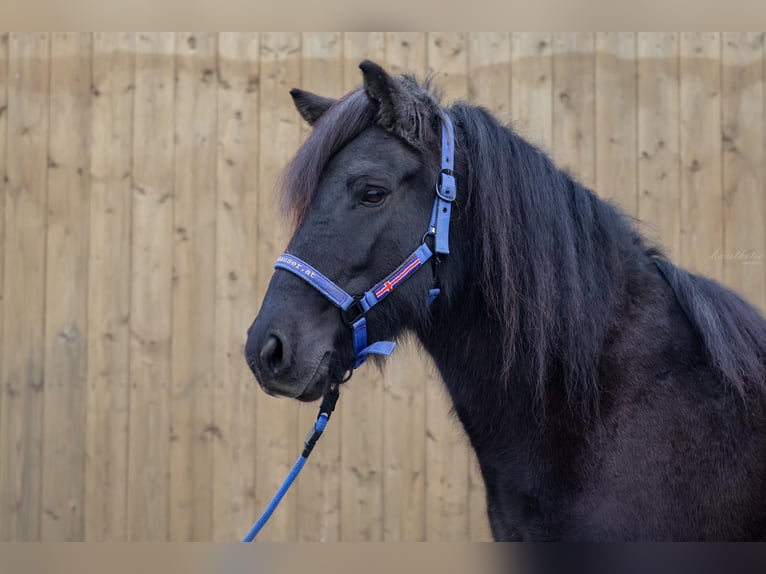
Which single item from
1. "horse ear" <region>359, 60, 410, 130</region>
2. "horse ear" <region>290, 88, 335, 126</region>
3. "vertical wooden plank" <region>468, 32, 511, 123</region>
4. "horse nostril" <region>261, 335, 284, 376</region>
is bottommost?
"horse nostril" <region>261, 335, 284, 376</region>

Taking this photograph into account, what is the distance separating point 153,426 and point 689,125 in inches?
149

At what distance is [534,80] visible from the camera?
4.90 meters

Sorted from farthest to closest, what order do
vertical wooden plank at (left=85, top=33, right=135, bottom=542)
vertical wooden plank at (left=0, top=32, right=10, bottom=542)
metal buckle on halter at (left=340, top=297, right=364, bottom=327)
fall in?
vertical wooden plank at (left=0, top=32, right=10, bottom=542) → vertical wooden plank at (left=85, top=33, right=135, bottom=542) → metal buckle on halter at (left=340, top=297, right=364, bottom=327)

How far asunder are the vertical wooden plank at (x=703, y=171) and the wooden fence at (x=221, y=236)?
0.04 feet

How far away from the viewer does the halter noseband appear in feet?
7.21

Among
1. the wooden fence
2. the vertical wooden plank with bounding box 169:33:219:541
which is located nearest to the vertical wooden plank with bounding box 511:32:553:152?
the wooden fence

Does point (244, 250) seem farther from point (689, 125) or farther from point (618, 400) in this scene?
point (618, 400)

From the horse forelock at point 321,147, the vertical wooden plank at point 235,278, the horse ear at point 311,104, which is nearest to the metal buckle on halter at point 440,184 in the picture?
the horse forelock at point 321,147

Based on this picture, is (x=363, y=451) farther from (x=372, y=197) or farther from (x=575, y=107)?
(x=372, y=197)

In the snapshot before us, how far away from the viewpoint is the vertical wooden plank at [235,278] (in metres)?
4.84

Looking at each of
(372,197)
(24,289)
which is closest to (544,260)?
(372,197)

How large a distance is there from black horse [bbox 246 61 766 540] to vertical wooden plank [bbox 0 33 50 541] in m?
3.23

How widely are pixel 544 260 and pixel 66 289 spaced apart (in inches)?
144

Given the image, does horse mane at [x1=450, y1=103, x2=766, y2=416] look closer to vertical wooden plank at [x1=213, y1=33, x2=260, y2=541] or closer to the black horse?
the black horse
